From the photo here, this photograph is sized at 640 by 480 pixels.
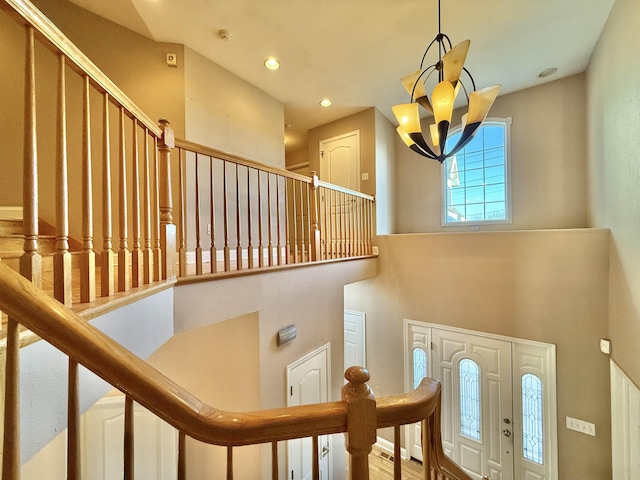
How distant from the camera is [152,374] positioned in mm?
622

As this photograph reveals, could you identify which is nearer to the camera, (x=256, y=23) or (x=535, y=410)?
(x=256, y=23)

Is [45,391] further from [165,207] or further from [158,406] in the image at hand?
[165,207]

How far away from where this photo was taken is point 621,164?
7.91 ft

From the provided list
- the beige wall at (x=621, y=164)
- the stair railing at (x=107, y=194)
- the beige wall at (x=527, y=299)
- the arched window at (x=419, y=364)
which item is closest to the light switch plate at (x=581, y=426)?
the beige wall at (x=527, y=299)

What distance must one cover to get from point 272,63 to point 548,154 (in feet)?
12.8

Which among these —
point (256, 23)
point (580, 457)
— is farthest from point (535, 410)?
point (256, 23)

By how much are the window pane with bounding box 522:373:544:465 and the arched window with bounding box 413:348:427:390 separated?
1194mm

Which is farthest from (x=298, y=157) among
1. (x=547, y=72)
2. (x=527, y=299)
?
(x=527, y=299)

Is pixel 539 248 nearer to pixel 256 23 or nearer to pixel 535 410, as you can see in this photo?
pixel 535 410

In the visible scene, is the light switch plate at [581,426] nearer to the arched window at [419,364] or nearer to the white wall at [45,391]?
the arched window at [419,364]

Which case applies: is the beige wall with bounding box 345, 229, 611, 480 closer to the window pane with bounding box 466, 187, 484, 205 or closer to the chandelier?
the window pane with bounding box 466, 187, 484, 205

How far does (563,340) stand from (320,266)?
2850 millimetres

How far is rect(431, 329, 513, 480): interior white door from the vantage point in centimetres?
348

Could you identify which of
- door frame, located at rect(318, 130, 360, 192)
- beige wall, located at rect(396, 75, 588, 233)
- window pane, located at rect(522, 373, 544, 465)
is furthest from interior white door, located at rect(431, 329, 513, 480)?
door frame, located at rect(318, 130, 360, 192)
